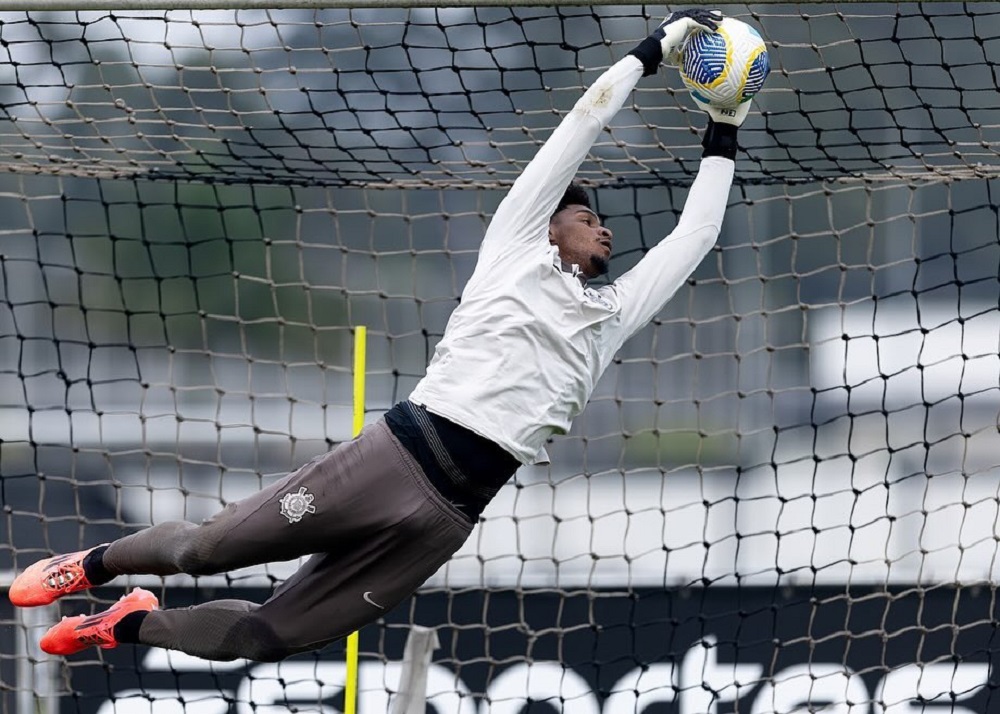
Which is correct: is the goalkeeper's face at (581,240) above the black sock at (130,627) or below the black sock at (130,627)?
above

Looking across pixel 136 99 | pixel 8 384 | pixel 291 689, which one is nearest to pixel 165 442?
pixel 8 384

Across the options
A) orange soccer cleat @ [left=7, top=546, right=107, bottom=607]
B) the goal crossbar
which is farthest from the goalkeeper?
the goal crossbar

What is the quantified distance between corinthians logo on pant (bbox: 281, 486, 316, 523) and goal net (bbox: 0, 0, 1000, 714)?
1.52m

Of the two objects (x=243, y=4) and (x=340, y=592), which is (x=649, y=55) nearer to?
(x=243, y=4)

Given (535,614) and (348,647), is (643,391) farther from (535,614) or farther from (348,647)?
(348,647)

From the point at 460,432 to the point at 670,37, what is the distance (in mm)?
1213

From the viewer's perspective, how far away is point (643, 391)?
923cm

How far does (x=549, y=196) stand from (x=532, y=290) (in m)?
0.25

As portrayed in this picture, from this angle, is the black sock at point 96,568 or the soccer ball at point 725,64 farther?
the black sock at point 96,568

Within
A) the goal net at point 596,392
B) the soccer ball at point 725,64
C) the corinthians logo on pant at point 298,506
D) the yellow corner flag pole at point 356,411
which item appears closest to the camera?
the corinthians logo on pant at point 298,506

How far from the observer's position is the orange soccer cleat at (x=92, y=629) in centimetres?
396

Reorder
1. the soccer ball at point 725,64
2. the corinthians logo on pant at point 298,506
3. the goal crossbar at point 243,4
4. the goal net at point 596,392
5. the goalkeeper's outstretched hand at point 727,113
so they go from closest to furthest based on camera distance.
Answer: the corinthians logo on pant at point 298,506 → the soccer ball at point 725,64 → the goalkeeper's outstretched hand at point 727,113 → the goal crossbar at point 243,4 → the goal net at point 596,392

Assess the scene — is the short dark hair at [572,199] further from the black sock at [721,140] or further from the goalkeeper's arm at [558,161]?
the black sock at [721,140]

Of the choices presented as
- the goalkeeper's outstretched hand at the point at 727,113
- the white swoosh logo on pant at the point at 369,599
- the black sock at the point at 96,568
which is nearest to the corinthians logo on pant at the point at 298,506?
the white swoosh logo on pant at the point at 369,599
